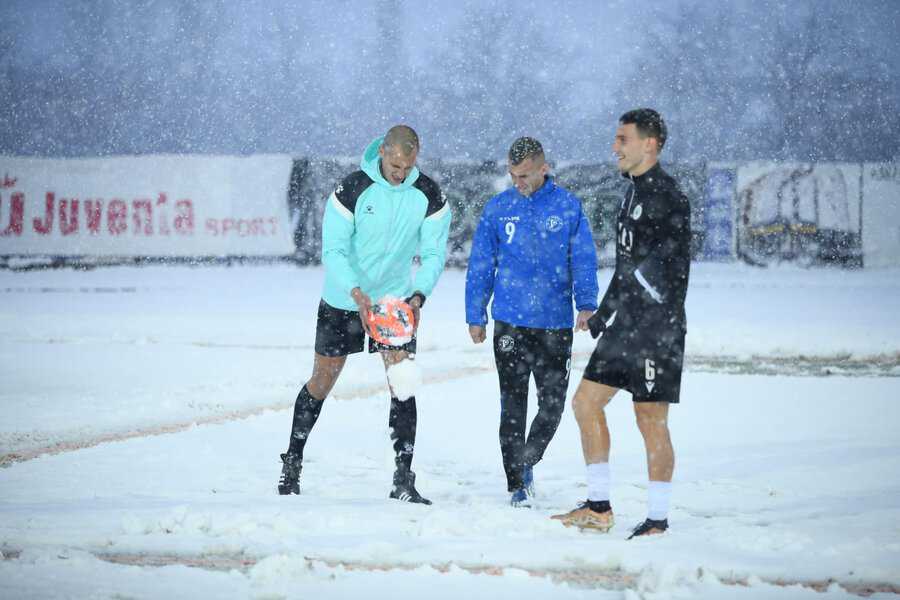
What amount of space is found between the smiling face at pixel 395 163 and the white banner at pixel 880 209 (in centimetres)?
1907

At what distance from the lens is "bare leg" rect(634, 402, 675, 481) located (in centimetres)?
438

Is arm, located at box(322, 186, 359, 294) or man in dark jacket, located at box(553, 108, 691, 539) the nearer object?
man in dark jacket, located at box(553, 108, 691, 539)

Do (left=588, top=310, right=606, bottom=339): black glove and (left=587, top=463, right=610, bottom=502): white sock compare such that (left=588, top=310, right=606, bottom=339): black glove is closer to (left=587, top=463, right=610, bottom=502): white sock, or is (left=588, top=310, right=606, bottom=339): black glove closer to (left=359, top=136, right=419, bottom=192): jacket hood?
(left=587, top=463, right=610, bottom=502): white sock

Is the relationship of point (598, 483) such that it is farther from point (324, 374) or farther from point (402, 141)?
point (402, 141)

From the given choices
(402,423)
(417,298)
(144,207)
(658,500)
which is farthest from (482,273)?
(144,207)

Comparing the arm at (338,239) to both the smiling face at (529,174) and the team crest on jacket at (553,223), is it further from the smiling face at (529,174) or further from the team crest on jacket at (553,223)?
the team crest on jacket at (553,223)

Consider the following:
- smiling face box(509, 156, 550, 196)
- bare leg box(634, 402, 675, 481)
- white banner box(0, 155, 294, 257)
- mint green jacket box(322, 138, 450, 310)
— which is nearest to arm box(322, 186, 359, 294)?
mint green jacket box(322, 138, 450, 310)

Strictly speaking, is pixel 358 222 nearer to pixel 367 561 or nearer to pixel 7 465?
pixel 367 561

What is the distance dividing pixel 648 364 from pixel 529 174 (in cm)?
138

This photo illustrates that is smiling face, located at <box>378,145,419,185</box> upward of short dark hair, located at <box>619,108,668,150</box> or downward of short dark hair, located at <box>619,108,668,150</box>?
downward

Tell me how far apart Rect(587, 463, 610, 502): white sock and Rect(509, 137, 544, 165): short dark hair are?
158 cm

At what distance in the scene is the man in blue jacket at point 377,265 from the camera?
17.3 feet

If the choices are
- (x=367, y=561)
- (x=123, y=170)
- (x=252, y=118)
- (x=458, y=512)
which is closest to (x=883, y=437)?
(x=458, y=512)

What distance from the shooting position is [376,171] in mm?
5266
